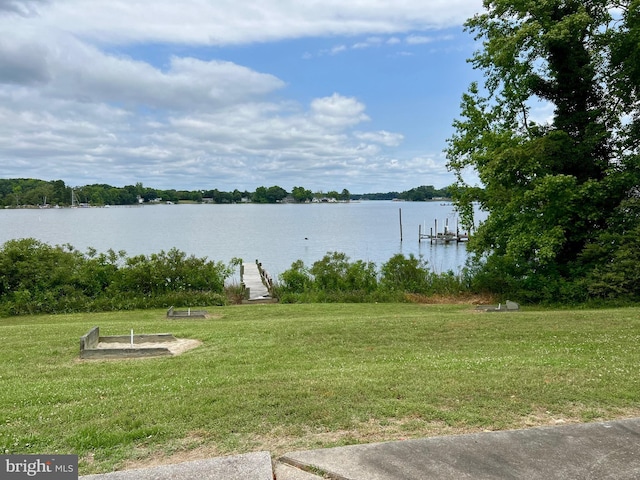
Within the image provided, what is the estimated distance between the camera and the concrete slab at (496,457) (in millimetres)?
2580

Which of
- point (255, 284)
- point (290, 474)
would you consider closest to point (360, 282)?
point (255, 284)

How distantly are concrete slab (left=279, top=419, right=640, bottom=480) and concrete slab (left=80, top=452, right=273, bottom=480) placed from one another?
0.70 feet

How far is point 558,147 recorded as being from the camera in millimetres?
15078

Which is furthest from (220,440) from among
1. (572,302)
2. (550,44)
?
(550,44)

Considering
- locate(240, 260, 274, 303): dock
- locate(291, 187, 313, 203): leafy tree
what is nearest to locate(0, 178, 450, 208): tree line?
locate(291, 187, 313, 203): leafy tree

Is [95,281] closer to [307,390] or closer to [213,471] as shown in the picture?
[307,390]

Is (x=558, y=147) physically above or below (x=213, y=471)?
above

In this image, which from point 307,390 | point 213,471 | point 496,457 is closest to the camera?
point 213,471

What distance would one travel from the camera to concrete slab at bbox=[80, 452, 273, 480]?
8.50 ft

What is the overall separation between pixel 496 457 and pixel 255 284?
1896 cm

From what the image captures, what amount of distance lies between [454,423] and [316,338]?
462 cm

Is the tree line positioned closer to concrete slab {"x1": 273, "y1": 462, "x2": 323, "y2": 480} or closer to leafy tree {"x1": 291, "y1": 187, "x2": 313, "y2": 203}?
leafy tree {"x1": 291, "y1": 187, "x2": 313, "y2": 203}

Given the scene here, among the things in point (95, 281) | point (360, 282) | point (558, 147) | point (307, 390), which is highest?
point (558, 147)

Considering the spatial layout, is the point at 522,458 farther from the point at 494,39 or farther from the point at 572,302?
the point at 494,39
